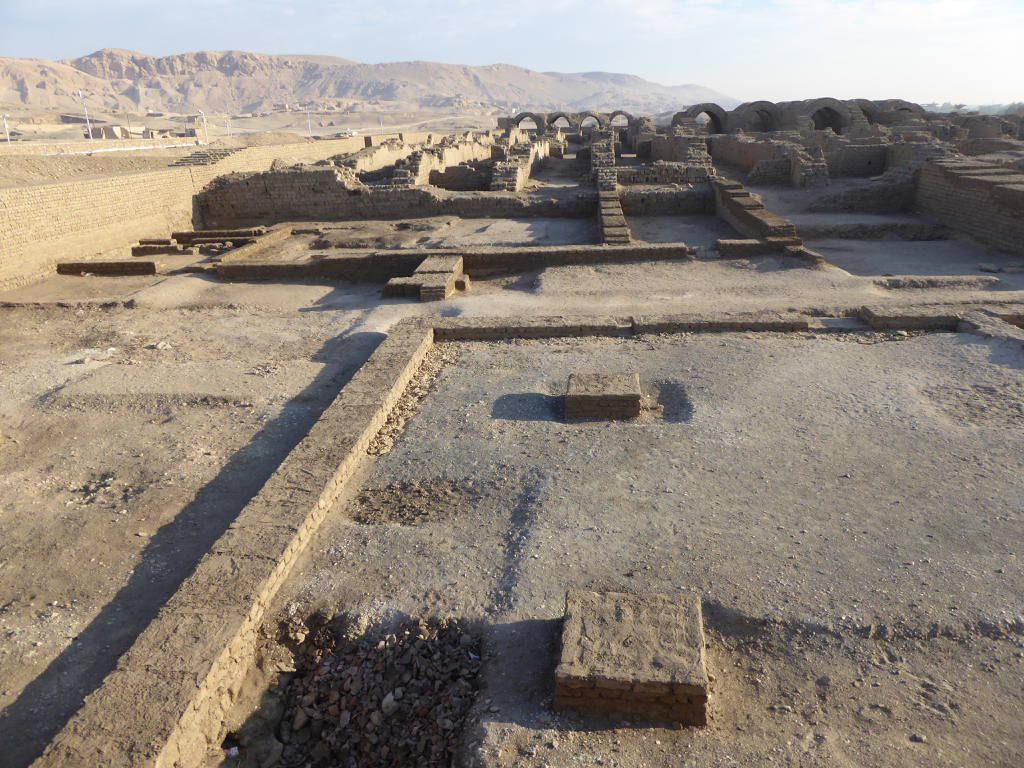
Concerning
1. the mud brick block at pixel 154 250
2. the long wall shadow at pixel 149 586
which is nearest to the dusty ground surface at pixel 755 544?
the long wall shadow at pixel 149 586

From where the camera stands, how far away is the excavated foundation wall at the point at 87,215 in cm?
1055

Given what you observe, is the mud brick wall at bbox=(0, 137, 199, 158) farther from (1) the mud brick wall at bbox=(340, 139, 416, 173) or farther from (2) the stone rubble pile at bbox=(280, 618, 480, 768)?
(2) the stone rubble pile at bbox=(280, 618, 480, 768)

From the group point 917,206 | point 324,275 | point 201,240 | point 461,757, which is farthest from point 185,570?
point 917,206

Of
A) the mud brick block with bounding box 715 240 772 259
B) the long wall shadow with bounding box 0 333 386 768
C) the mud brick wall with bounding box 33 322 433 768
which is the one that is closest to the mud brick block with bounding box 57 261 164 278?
the long wall shadow with bounding box 0 333 386 768

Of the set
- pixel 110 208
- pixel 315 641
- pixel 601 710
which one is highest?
pixel 110 208

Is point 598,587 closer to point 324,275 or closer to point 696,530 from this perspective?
point 696,530

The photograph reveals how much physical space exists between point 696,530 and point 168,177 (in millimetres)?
14619

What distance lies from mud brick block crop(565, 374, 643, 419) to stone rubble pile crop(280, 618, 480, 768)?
93.6 inches

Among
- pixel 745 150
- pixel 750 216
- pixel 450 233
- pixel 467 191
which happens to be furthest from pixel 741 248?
pixel 745 150

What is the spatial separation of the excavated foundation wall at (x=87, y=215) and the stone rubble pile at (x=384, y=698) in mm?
10161

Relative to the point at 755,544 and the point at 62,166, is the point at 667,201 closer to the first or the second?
the point at 755,544

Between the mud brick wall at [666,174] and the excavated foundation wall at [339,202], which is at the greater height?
the mud brick wall at [666,174]

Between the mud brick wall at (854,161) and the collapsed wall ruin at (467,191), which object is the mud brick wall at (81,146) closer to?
the collapsed wall ruin at (467,191)

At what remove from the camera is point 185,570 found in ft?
12.9
